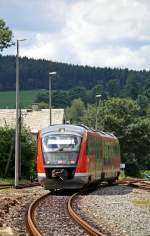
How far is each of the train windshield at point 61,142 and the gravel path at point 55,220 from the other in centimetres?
478

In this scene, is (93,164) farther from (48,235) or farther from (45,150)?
(48,235)

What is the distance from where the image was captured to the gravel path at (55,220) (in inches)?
561

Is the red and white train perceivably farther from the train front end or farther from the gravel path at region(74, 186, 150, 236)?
the gravel path at region(74, 186, 150, 236)

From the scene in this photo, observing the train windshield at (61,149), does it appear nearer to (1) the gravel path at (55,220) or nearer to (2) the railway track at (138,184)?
(1) the gravel path at (55,220)

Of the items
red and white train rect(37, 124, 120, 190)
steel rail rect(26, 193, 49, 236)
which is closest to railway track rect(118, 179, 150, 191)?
red and white train rect(37, 124, 120, 190)

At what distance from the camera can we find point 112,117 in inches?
4476

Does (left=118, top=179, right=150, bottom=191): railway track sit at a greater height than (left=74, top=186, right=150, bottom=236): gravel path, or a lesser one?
lesser

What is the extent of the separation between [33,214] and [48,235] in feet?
14.6

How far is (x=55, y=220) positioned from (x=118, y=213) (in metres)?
2.80

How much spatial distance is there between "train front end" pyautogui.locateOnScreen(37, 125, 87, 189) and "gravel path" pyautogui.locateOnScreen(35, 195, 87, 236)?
409 cm

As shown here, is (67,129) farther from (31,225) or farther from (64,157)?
(31,225)

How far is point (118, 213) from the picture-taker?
18812 millimetres

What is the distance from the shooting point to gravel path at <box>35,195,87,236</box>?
14.3m

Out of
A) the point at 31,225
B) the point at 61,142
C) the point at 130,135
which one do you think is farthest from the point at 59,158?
the point at 130,135
